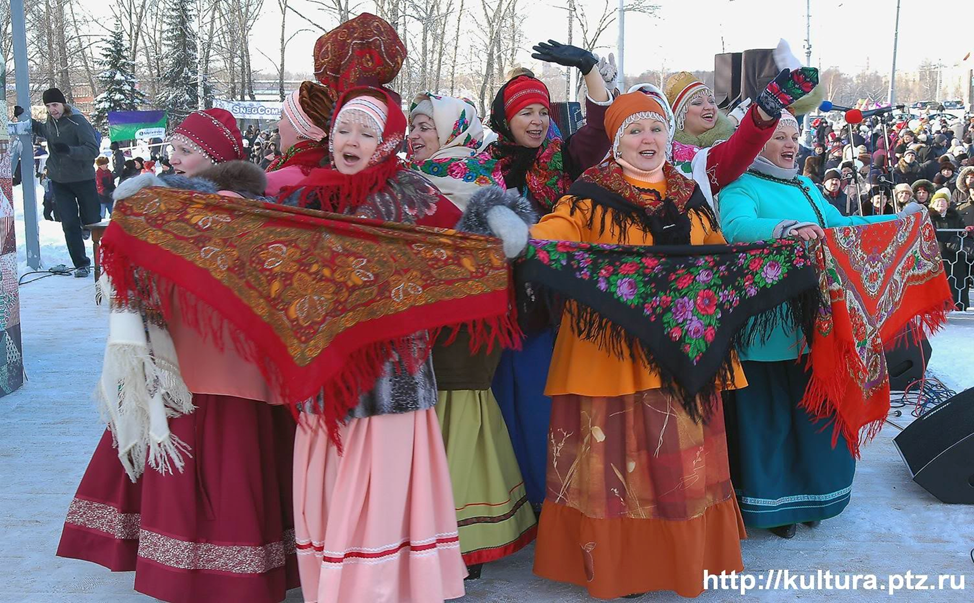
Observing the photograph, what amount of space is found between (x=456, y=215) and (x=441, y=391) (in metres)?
0.62

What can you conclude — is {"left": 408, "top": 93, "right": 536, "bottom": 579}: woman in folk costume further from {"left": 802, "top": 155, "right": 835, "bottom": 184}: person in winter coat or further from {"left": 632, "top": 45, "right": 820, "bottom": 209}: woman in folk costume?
{"left": 802, "top": 155, "right": 835, "bottom": 184}: person in winter coat

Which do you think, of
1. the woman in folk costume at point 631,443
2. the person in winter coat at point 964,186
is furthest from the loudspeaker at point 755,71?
the person in winter coat at point 964,186

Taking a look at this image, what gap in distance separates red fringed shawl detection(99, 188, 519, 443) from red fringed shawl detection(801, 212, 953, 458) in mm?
1222

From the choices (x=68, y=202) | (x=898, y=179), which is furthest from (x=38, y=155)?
(x=898, y=179)

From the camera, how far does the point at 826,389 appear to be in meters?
3.20

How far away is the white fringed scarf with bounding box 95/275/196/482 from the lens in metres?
2.72

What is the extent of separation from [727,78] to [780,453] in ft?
11.1

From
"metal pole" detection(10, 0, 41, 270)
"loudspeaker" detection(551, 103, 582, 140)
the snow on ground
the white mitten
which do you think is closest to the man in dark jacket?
"metal pole" detection(10, 0, 41, 270)

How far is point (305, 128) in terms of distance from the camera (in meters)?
3.78

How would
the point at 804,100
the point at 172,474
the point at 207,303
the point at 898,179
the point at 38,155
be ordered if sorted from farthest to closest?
the point at 38,155 < the point at 898,179 < the point at 804,100 < the point at 172,474 < the point at 207,303

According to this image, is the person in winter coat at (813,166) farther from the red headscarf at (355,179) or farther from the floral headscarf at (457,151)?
the red headscarf at (355,179)

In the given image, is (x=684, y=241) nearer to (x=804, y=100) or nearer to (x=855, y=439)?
(x=855, y=439)

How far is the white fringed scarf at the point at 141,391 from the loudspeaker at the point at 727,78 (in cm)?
447

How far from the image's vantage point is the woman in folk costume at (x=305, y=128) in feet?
12.0
